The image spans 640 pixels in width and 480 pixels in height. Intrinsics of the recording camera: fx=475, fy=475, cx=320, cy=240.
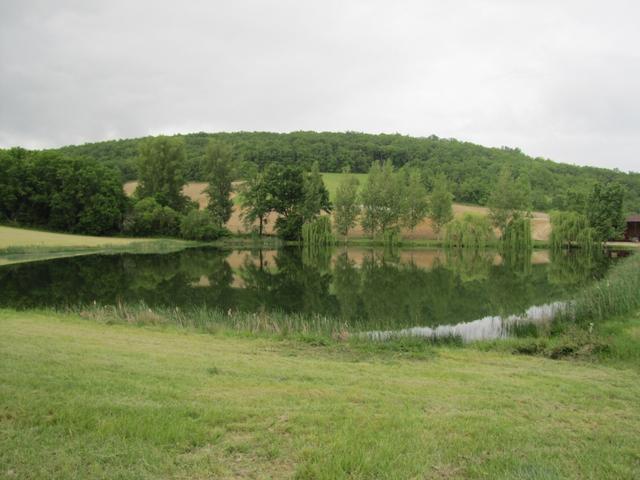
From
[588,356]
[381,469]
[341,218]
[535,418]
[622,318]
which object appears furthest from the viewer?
[341,218]

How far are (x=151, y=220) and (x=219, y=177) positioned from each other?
12.0m

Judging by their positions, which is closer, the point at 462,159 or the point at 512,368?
the point at 512,368

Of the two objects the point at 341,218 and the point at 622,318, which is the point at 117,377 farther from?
the point at 341,218

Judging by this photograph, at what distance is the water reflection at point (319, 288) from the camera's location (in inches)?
738

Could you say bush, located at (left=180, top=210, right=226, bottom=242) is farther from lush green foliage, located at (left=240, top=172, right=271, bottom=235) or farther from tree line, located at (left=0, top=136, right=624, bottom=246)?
lush green foliage, located at (left=240, top=172, right=271, bottom=235)

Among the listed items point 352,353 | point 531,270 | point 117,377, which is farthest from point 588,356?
point 531,270

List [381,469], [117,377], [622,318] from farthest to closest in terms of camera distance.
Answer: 1. [622,318]
2. [117,377]
3. [381,469]

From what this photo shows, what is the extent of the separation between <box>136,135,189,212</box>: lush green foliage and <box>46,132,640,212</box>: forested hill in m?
12.2

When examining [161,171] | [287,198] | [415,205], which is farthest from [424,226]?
[161,171]

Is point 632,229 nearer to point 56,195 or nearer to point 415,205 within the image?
point 415,205

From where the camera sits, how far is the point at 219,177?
72375mm

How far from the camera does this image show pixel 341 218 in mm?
69688

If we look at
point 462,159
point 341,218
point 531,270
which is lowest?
point 531,270

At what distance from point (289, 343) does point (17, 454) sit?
291 inches
